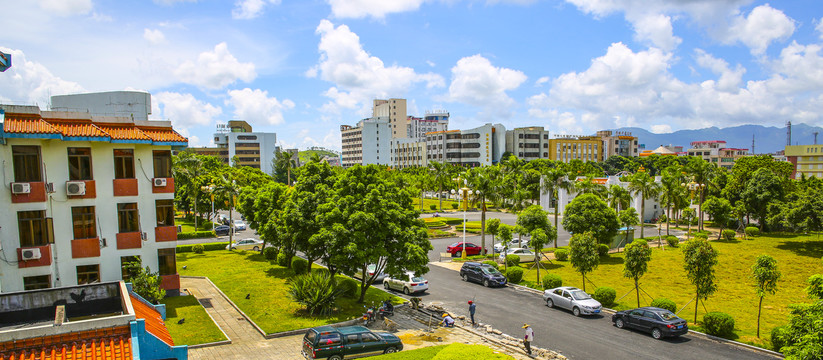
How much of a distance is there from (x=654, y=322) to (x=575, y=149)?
13708 centimetres

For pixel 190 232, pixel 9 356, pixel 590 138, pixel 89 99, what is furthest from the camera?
pixel 590 138

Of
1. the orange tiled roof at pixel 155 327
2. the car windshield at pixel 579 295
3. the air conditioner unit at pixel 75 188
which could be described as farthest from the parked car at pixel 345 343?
the air conditioner unit at pixel 75 188

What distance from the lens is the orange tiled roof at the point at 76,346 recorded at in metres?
10.5

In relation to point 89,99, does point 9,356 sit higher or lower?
lower

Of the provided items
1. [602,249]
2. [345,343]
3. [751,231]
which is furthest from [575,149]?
[345,343]

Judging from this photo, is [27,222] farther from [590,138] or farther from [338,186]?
[590,138]

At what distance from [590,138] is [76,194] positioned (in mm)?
158999

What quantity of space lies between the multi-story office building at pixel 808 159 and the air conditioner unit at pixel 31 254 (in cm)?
13779

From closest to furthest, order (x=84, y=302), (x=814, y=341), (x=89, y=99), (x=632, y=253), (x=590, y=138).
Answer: (x=814, y=341), (x=84, y=302), (x=632, y=253), (x=89, y=99), (x=590, y=138)

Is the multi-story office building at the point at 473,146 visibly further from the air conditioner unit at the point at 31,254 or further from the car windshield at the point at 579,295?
the air conditioner unit at the point at 31,254

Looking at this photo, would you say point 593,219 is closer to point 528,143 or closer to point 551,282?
point 551,282

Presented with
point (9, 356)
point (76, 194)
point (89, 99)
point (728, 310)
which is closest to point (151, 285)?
point (76, 194)

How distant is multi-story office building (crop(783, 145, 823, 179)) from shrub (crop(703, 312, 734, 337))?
113 m

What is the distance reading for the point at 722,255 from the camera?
44656 mm
